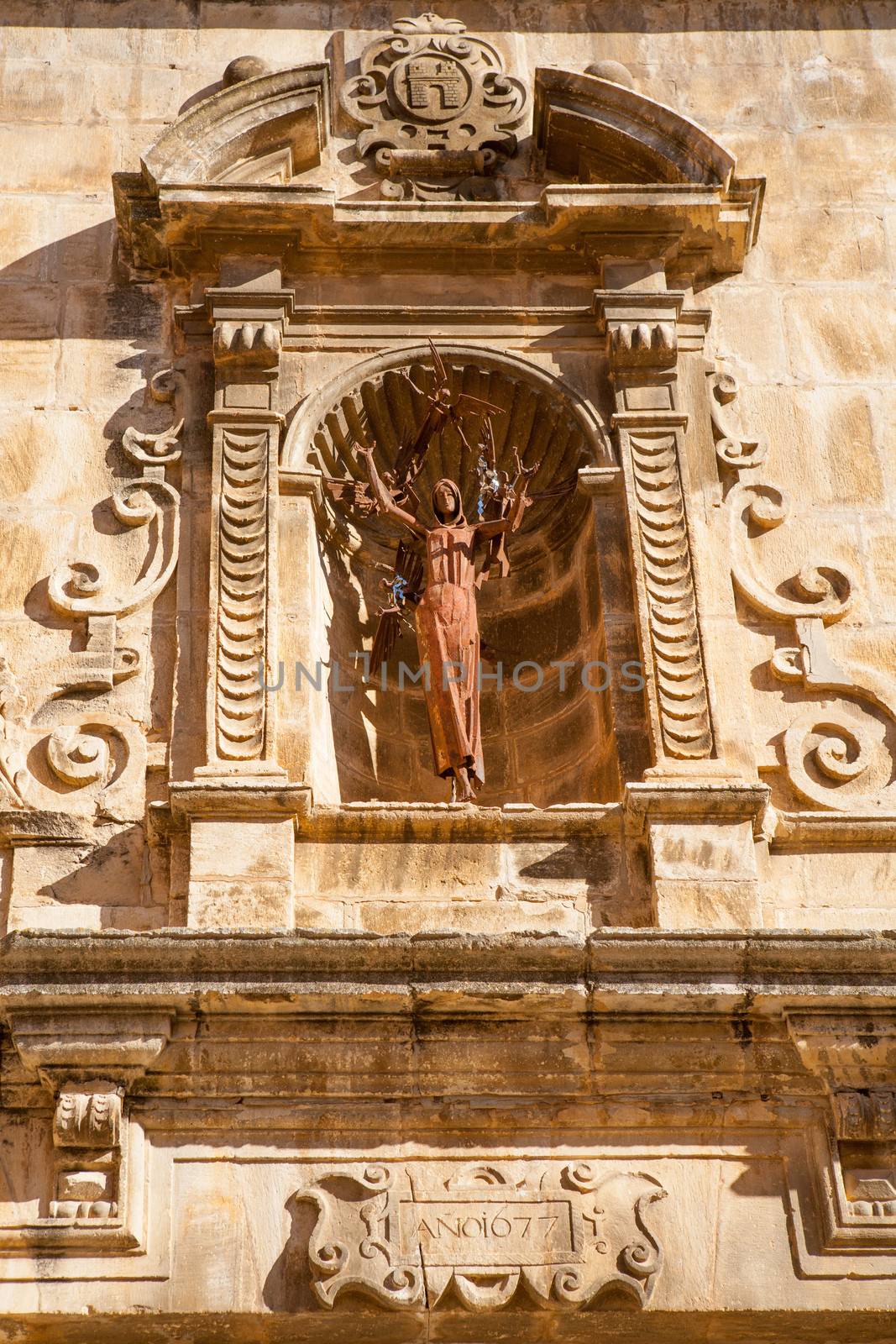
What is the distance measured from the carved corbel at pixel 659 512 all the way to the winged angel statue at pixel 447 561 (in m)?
0.45

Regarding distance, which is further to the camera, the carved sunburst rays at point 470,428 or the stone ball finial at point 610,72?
the stone ball finial at point 610,72

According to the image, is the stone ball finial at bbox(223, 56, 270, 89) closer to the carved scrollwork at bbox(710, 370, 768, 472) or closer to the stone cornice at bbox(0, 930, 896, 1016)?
the carved scrollwork at bbox(710, 370, 768, 472)

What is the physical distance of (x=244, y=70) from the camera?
32.1 feet

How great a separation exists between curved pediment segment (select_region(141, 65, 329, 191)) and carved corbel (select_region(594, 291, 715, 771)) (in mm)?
1501

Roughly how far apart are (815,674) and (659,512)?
0.84 metres

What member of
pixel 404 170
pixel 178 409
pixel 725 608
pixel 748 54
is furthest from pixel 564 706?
pixel 748 54

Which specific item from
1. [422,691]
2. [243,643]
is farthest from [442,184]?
[243,643]

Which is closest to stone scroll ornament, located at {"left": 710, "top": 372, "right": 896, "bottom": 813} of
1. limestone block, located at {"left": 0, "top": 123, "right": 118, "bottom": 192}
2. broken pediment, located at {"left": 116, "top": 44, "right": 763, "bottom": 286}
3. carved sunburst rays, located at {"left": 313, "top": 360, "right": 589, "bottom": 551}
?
carved sunburst rays, located at {"left": 313, "top": 360, "right": 589, "bottom": 551}

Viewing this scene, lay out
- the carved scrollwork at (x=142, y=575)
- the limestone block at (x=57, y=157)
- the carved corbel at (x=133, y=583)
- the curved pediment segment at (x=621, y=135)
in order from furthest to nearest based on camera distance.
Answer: the limestone block at (x=57, y=157)
the curved pediment segment at (x=621, y=135)
the carved scrollwork at (x=142, y=575)
the carved corbel at (x=133, y=583)

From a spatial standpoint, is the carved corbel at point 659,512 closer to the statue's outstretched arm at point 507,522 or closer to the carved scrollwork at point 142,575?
the statue's outstretched arm at point 507,522

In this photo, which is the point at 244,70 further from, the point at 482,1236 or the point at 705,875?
the point at 482,1236

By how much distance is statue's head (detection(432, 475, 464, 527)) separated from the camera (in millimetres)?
8750

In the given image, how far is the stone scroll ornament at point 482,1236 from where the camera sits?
6.97 m

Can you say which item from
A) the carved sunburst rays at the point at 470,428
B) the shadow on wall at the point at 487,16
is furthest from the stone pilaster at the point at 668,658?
the shadow on wall at the point at 487,16
